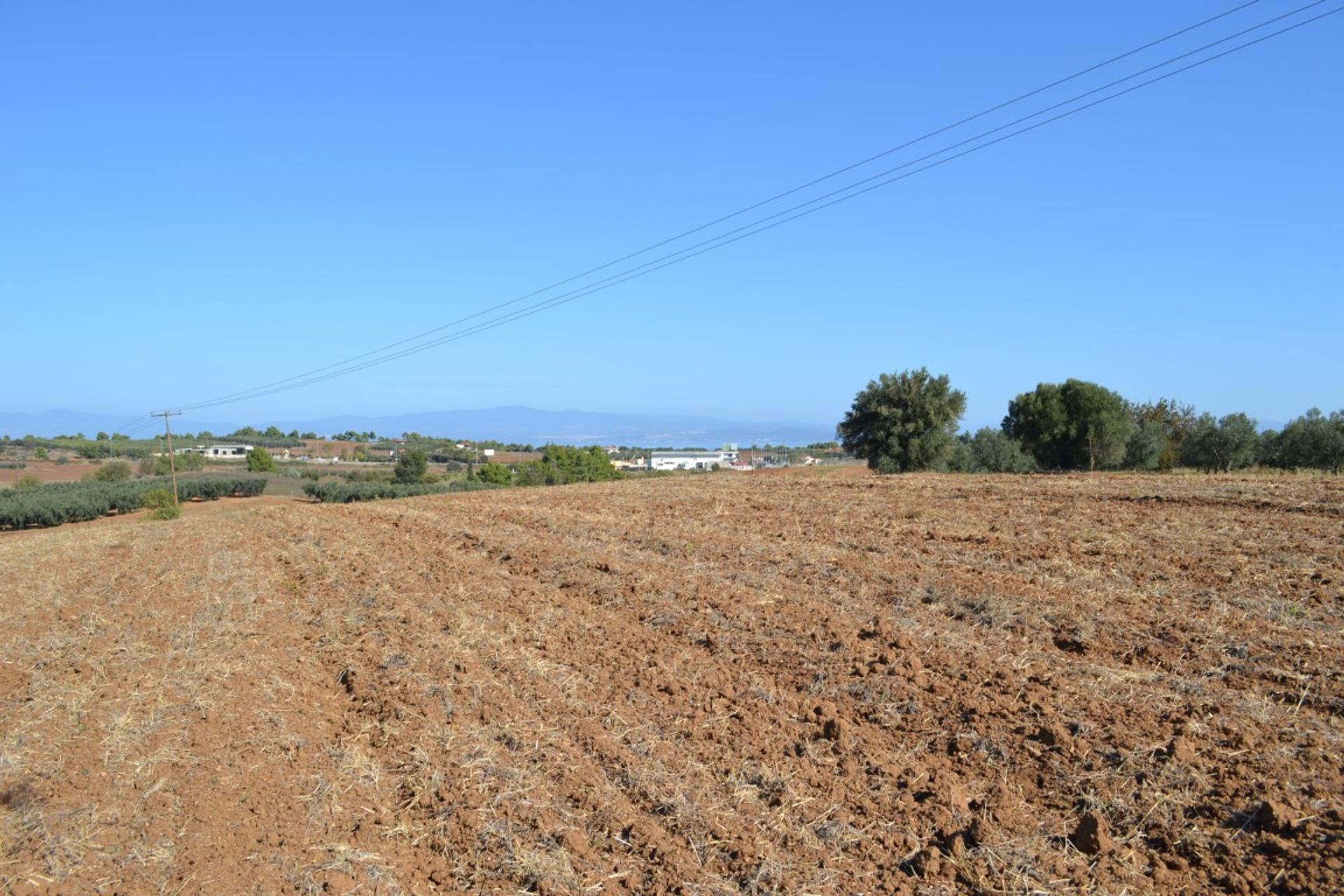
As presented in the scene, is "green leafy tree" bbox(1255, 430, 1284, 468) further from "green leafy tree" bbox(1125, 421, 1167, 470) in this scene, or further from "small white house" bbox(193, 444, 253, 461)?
"small white house" bbox(193, 444, 253, 461)

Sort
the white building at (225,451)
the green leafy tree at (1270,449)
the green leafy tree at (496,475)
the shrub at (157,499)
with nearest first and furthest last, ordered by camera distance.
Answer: the green leafy tree at (1270,449), the shrub at (157,499), the green leafy tree at (496,475), the white building at (225,451)

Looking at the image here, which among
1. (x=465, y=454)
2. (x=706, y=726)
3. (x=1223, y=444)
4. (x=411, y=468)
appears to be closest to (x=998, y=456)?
(x=1223, y=444)

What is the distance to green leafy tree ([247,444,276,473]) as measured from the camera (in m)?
74.2

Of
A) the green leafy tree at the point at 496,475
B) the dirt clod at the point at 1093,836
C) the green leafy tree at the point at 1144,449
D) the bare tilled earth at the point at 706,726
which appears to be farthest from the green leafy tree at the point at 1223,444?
the green leafy tree at the point at 496,475

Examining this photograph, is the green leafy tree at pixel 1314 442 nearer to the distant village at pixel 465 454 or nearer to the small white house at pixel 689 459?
the distant village at pixel 465 454

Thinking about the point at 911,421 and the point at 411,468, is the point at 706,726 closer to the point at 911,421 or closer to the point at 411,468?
the point at 911,421

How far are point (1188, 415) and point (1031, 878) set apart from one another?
5245cm

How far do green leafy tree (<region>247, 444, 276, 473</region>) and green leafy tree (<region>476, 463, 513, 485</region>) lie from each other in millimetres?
19443

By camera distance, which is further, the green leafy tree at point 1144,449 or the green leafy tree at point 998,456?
the green leafy tree at point 998,456

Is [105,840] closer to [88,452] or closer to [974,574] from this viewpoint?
[974,574]

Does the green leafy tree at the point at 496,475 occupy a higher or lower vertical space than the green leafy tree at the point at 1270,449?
higher

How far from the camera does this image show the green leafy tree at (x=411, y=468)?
6538cm

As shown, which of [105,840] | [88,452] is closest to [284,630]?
[105,840]

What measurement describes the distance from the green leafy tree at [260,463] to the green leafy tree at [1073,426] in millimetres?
60719
